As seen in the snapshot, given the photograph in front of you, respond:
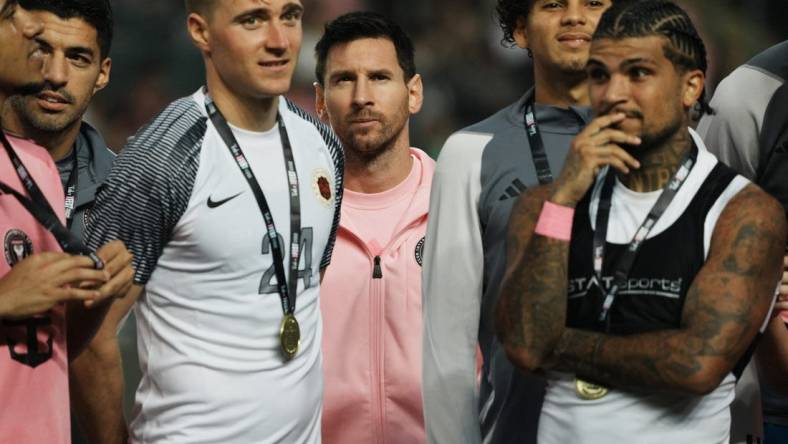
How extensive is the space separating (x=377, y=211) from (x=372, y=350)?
0.58 metres

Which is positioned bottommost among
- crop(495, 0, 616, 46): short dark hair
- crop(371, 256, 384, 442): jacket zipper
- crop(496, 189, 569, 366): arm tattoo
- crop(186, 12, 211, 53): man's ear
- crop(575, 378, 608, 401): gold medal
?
crop(371, 256, 384, 442): jacket zipper

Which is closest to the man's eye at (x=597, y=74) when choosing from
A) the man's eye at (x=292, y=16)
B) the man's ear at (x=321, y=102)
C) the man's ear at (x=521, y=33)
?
the man's ear at (x=521, y=33)

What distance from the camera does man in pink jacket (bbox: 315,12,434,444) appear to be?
553 cm

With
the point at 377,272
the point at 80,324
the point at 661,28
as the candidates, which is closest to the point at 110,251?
the point at 80,324

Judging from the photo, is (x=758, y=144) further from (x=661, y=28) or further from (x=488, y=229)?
(x=661, y=28)

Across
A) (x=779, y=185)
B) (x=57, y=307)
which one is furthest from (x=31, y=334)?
(x=779, y=185)

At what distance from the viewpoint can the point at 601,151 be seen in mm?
3871

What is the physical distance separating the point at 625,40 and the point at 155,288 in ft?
5.24

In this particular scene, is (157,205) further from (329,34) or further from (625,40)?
(329,34)

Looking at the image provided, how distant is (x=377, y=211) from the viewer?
576 cm

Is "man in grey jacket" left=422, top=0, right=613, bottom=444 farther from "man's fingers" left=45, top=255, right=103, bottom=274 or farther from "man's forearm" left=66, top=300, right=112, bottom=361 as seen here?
"man's fingers" left=45, top=255, right=103, bottom=274

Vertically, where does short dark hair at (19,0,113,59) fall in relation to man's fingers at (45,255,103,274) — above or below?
above

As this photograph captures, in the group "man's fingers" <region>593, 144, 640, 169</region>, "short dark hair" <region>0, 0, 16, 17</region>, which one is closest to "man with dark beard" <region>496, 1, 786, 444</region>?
"man's fingers" <region>593, 144, 640, 169</region>

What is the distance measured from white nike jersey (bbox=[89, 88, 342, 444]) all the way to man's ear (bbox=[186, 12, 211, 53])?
23 centimetres
